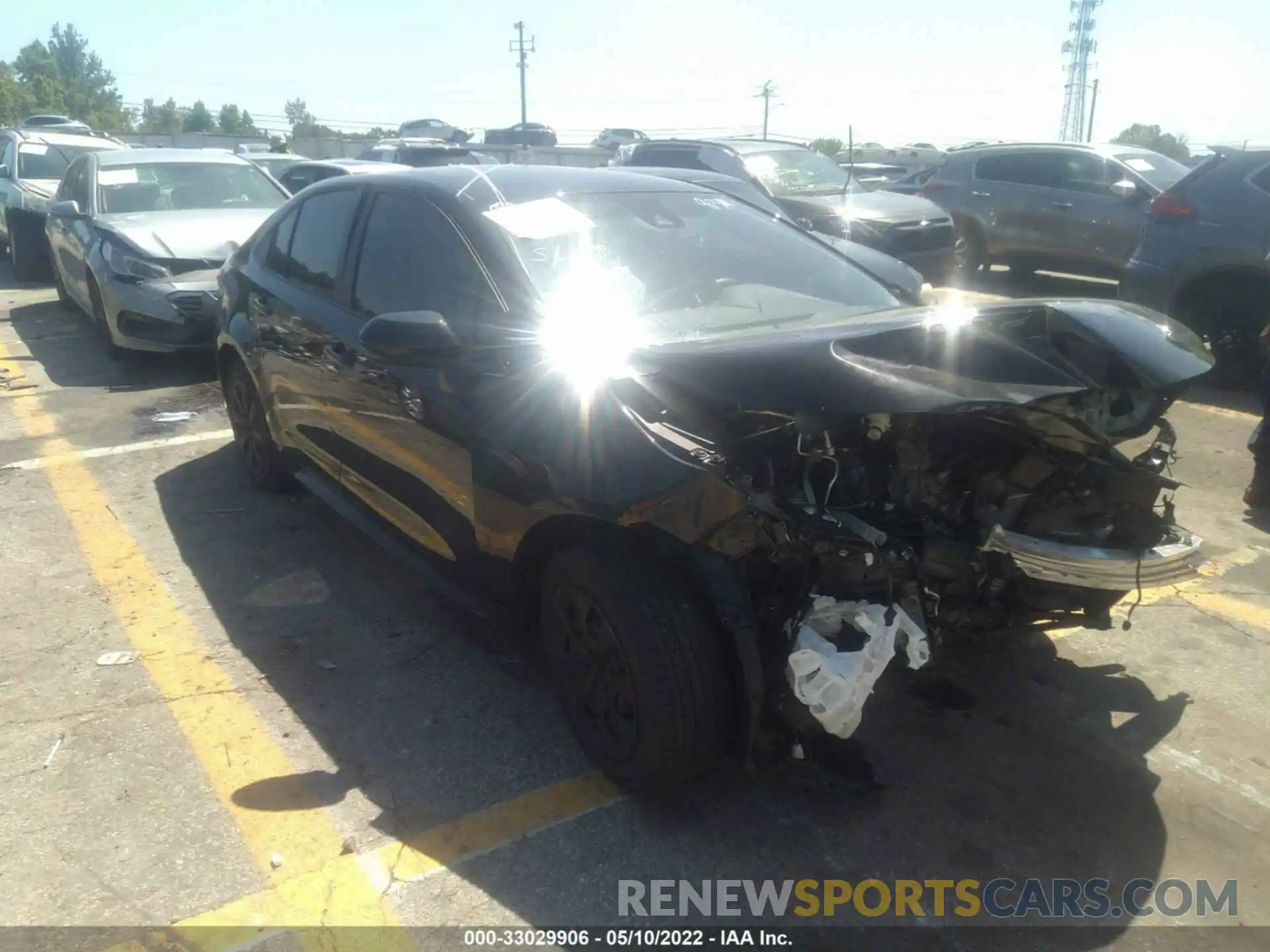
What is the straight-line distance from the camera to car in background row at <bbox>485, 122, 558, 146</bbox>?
37.0 metres

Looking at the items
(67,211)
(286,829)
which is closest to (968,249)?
(67,211)

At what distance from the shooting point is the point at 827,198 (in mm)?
10945

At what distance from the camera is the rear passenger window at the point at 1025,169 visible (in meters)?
11.4

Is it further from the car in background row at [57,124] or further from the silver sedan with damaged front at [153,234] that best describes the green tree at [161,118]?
the silver sedan with damaged front at [153,234]

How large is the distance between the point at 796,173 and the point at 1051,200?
2.78 meters

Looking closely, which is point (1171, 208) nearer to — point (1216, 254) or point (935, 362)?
point (1216, 254)

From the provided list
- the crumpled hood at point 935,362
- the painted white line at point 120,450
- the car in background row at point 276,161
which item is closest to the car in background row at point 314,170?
the car in background row at point 276,161

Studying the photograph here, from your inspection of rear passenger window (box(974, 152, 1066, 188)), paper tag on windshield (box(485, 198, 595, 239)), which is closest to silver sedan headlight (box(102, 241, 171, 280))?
paper tag on windshield (box(485, 198, 595, 239))

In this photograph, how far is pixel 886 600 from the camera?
2.50m

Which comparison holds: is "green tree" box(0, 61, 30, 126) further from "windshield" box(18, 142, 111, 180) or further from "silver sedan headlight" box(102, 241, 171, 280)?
"silver sedan headlight" box(102, 241, 171, 280)

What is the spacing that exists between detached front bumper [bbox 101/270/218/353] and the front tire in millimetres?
6067

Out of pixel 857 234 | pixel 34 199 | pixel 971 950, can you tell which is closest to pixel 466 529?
pixel 971 950

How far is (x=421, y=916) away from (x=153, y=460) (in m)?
4.45

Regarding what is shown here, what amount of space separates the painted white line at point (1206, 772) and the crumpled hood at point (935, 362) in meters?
1.06
